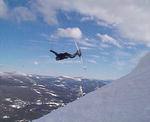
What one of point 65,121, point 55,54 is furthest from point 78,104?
point 55,54

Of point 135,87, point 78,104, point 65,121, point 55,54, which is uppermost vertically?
point 55,54

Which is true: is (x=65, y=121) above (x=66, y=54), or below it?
below

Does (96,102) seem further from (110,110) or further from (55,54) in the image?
(55,54)

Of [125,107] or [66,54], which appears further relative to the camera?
[66,54]

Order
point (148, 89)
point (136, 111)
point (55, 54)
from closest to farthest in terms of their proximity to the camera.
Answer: point (136, 111) < point (148, 89) < point (55, 54)

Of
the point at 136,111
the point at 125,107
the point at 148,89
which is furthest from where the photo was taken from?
the point at 148,89

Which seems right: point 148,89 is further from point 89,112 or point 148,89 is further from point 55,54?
point 55,54

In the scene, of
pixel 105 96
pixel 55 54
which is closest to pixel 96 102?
pixel 105 96
